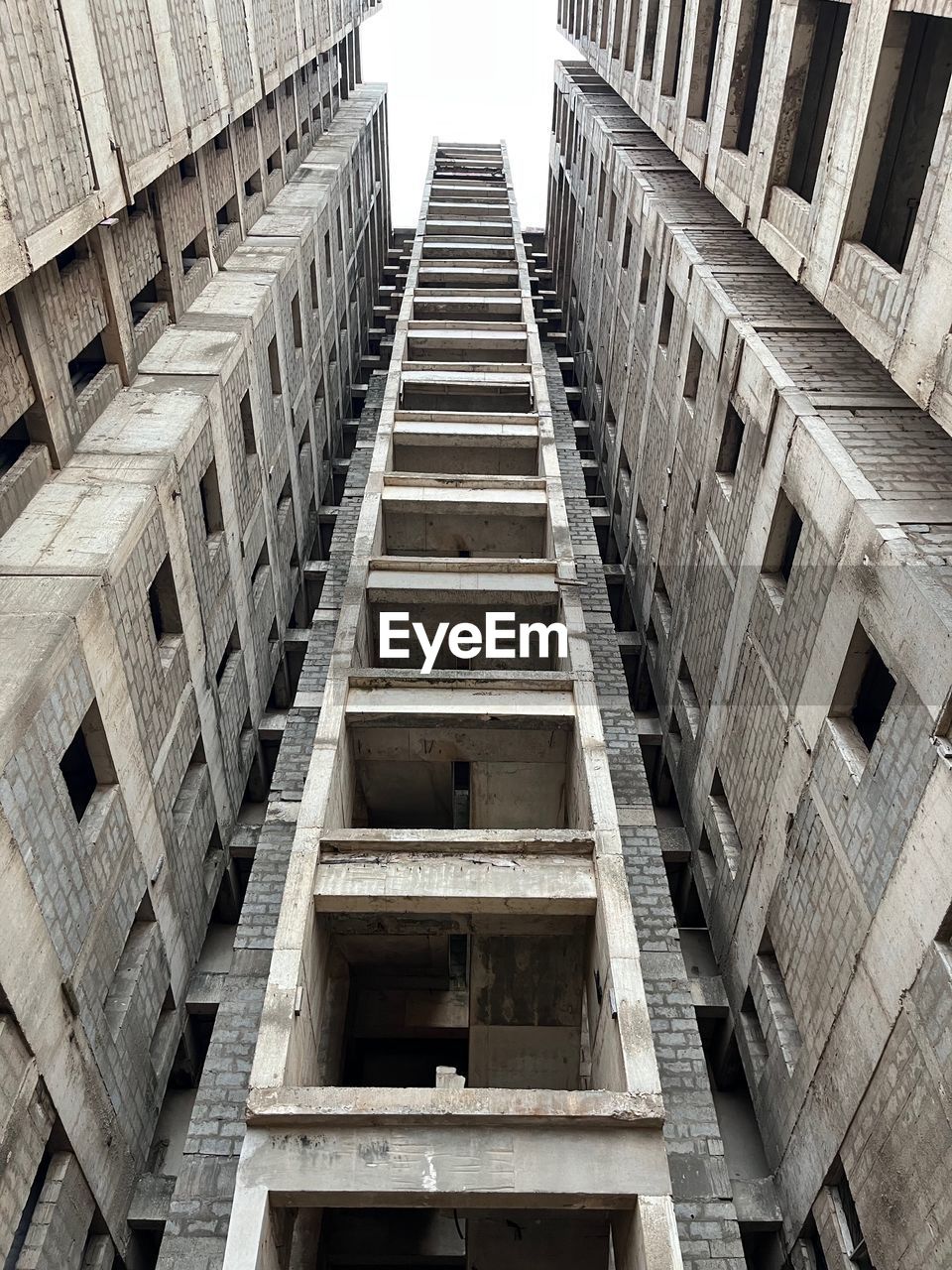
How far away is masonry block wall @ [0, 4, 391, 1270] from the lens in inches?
407

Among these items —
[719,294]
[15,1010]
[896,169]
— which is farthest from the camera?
[719,294]

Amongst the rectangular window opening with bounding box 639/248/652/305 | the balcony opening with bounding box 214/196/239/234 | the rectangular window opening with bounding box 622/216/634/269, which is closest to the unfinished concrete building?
the balcony opening with bounding box 214/196/239/234

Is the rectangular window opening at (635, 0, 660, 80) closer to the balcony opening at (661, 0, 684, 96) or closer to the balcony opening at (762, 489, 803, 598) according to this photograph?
the balcony opening at (661, 0, 684, 96)

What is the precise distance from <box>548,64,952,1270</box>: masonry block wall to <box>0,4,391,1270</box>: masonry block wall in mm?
8368

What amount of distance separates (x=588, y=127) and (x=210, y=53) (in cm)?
1815

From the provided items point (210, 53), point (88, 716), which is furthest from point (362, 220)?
point (88, 716)

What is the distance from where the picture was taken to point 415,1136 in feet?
29.8

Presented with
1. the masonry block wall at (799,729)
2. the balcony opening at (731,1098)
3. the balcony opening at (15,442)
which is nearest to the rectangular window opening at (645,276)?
the masonry block wall at (799,729)

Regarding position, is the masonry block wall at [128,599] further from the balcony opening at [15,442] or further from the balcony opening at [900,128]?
the balcony opening at [900,128]

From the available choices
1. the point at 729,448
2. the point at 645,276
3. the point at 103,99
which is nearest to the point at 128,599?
the point at 103,99

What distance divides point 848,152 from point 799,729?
7.51 m

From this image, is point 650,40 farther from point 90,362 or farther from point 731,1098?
point 731,1098

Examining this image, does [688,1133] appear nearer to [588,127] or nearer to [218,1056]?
[218,1056]

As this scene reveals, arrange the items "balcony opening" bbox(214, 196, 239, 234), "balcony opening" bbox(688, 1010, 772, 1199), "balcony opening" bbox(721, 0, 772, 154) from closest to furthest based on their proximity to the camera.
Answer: "balcony opening" bbox(688, 1010, 772, 1199), "balcony opening" bbox(721, 0, 772, 154), "balcony opening" bbox(214, 196, 239, 234)
